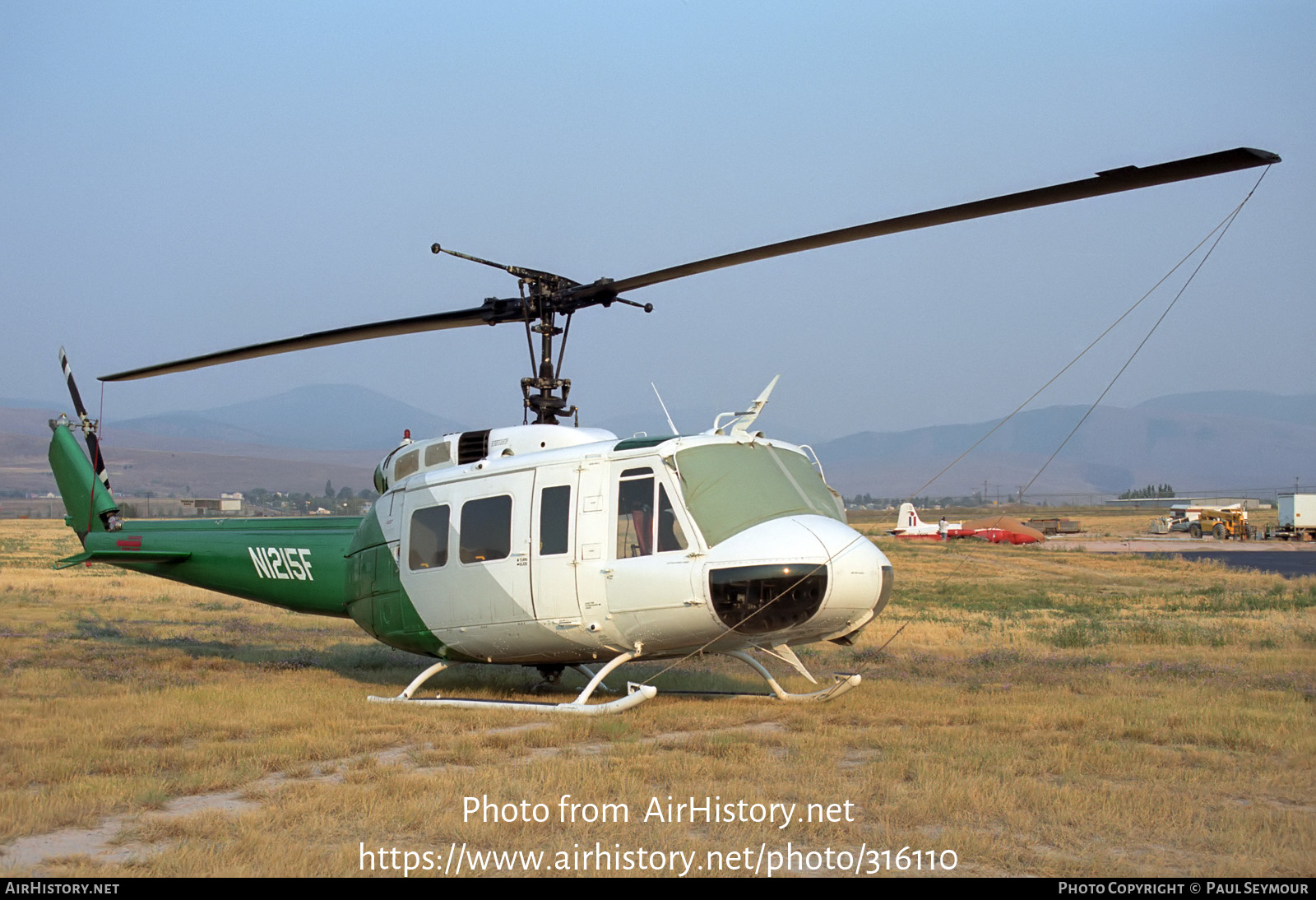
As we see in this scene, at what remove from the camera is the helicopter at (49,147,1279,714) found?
902 cm

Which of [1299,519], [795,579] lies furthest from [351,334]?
[1299,519]

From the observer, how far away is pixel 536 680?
1264 centimetres

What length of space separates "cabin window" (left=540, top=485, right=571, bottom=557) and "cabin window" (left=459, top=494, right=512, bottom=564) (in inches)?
16.2

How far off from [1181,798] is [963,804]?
1.40 meters

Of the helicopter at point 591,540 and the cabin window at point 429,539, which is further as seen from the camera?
the cabin window at point 429,539

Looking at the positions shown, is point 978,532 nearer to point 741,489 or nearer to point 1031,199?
point 741,489

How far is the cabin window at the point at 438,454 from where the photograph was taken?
460 inches

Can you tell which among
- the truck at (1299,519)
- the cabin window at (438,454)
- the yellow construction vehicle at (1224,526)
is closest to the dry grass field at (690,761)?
the cabin window at (438,454)

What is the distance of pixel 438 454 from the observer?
38.6 ft

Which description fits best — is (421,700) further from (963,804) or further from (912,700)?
(963,804)

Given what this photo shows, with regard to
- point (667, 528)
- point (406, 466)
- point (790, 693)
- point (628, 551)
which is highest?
point (406, 466)

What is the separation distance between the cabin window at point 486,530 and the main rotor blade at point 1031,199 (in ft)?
9.90

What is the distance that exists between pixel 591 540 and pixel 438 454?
279 centimetres

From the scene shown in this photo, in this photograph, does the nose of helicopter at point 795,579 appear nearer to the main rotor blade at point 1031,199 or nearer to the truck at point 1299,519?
the main rotor blade at point 1031,199
